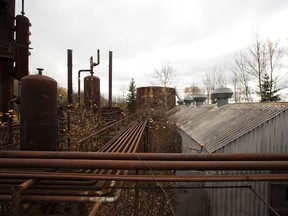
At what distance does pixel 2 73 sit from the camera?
8.29 meters

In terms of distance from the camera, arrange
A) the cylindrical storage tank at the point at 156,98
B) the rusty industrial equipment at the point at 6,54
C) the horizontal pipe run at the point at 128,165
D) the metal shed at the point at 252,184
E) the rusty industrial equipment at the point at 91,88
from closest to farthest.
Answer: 1. the horizontal pipe run at the point at 128,165
2. the metal shed at the point at 252,184
3. the rusty industrial equipment at the point at 6,54
4. the rusty industrial equipment at the point at 91,88
5. the cylindrical storage tank at the point at 156,98

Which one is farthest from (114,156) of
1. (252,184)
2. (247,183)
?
(252,184)

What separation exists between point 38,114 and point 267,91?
85.9 ft

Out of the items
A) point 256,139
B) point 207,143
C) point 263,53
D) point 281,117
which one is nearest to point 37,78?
point 207,143

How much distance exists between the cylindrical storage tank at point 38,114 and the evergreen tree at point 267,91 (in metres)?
25.7

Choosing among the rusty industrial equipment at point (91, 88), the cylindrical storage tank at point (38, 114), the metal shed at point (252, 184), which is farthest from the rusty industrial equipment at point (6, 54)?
the metal shed at point (252, 184)

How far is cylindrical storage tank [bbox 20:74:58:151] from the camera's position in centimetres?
433

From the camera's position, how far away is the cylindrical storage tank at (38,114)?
14.2ft

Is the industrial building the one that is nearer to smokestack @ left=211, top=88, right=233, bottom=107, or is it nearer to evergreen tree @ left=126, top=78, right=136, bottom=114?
smokestack @ left=211, top=88, right=233, bottom=107

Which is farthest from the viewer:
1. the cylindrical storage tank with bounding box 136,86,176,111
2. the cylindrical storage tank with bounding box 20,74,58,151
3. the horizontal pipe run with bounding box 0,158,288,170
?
the cylindrical storage tank with bounding box 136,86,176,111

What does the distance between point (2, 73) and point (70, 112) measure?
3.05 m

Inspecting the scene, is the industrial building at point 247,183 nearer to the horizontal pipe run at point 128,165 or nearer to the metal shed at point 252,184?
the metal shed at point 252,184

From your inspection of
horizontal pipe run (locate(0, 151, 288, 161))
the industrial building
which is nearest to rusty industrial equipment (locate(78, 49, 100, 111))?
the industrial building

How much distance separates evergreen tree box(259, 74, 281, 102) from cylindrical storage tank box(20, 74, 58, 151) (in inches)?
1010
